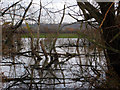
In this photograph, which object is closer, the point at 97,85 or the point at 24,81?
the point at 97,85

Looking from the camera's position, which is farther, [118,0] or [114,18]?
[114,18]

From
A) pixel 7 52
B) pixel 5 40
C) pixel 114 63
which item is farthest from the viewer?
pixel 7 52

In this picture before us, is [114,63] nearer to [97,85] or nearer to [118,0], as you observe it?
[97,85]

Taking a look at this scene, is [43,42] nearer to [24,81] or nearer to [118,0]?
[24,81]

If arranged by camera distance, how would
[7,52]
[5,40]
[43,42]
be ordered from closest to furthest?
1. [5,40]
2. [7,52]
3. [43,42]

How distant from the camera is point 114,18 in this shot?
157 centimetres

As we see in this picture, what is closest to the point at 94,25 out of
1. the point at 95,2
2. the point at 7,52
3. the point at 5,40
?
the point at 95,2

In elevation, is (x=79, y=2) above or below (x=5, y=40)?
above

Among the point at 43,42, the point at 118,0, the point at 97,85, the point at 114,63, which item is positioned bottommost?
the point at 97,85

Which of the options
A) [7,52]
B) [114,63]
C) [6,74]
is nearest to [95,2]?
[114,63]

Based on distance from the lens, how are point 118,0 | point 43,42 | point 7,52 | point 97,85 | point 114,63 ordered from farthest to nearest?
point 43,42 → point 7,52 → point 114,63 → point 97,85 → point 118,0

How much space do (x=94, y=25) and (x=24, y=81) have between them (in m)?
0.86

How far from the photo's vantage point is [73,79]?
1663 mm

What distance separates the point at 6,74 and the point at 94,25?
1020 millimetres
